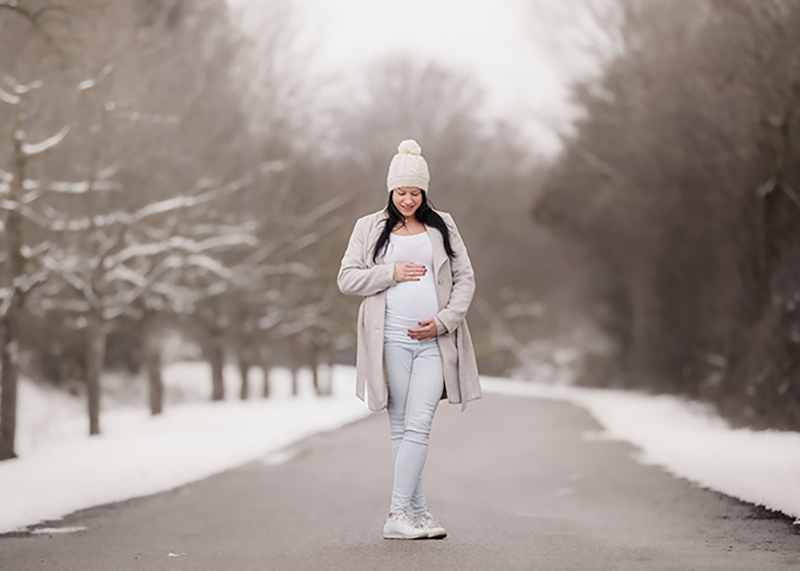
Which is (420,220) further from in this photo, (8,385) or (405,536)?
(8,385)

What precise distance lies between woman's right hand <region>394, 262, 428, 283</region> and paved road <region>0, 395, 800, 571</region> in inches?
60.5

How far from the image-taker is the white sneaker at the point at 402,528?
7500 millimetres

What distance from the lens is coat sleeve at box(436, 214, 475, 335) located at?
736 centimetres

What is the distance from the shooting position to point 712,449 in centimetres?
1555

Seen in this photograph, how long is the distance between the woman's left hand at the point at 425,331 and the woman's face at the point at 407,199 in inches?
25.8

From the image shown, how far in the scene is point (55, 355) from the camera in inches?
1297

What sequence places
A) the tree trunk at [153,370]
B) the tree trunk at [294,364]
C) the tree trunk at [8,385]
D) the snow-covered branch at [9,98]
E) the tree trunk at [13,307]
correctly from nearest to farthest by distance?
the snow-covered branch at [9,98]
the tree trunk at [13,307]
the tree trunk at [8,385]
the tree trunk at [153,370]
the tree trunk at [294,364]

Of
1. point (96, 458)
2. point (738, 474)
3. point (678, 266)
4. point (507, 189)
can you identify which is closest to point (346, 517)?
point (738, 474)

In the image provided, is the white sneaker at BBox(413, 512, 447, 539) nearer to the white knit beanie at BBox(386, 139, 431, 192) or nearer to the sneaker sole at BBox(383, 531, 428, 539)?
the sneaker sole at BBox(383, 531, 428, 539)

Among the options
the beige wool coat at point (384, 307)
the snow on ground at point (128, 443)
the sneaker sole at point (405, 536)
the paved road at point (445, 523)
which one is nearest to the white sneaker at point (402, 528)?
the sneaker sole at point (405, 536)

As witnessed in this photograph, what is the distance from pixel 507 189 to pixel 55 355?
98.1 ft

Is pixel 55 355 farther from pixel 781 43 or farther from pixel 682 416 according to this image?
pixel 781 43

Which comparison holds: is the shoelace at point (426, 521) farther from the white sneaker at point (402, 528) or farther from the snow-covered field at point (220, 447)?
the snow-covered field at point (220, 447)

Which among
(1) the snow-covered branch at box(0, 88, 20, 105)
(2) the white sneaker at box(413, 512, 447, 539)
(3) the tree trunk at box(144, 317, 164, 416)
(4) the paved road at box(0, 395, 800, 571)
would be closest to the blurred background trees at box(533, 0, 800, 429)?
(4) the paved road at box(0, 395, 800, 571)
